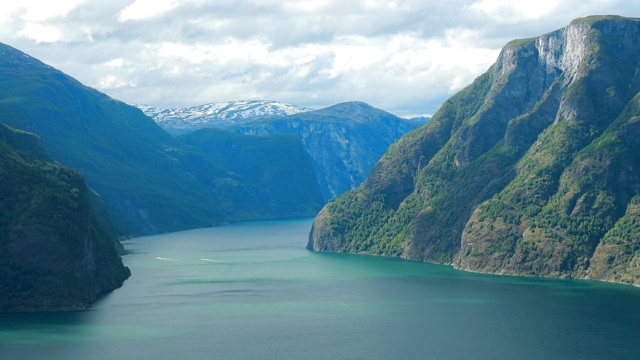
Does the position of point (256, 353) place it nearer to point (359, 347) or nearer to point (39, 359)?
point (359, 347)

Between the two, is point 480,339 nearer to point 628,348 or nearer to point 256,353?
point 628,348

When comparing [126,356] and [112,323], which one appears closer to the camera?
[126,356]

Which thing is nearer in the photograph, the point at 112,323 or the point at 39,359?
the point at 39,359

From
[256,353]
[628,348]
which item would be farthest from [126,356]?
[628,348]

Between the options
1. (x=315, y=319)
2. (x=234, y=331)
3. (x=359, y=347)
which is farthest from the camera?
(x=315, y=319)

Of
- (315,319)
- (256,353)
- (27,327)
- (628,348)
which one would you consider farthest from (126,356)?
(628,348)

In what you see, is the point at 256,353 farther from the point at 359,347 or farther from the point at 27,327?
the point at 27,327

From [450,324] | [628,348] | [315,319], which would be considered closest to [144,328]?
[315,319]

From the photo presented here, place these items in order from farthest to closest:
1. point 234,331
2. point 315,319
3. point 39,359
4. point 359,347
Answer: point 315,319 → point 234,331 → point 359,347 → point 39,359

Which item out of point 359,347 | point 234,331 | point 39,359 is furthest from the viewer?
point 234,331
